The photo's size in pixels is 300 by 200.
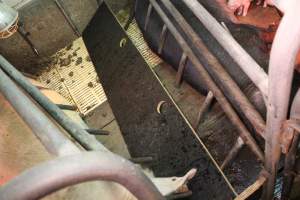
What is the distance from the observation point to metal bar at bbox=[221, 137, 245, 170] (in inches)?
80.5

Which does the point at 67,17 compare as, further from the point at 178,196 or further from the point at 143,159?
the point at 178,196

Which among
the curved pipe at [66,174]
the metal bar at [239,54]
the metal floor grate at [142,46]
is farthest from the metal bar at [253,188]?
the metal floor grate at [142,46]

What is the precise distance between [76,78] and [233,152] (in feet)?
6.71

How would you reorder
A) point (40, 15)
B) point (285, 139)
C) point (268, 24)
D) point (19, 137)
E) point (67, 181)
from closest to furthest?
1. point (67, 181)
2. point (285, 139)
3. point (19, 137)
4. point (268, 24)
5. point (40, 15)

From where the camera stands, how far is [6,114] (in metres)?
1.84

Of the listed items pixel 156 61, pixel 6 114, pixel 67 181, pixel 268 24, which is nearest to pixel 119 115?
pixel 156 61

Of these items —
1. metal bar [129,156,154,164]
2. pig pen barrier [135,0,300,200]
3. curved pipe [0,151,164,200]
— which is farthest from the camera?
metal bar [129,156,154,164]

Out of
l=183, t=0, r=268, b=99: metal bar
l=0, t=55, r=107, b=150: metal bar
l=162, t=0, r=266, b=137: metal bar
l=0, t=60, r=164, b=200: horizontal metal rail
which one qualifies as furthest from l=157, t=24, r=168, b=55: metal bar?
l=0, t=60, r=164, b=200: horizontal metal rail

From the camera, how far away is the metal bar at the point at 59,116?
1478mm

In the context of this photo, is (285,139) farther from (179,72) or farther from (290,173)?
(179,72)

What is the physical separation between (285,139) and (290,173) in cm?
44

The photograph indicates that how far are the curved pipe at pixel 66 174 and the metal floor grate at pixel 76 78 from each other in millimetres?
2433

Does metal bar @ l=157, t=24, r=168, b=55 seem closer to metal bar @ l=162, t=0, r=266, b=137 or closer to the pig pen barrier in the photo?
the pig pen barrier

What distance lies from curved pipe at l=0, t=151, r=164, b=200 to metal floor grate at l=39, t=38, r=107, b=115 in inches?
95.8
